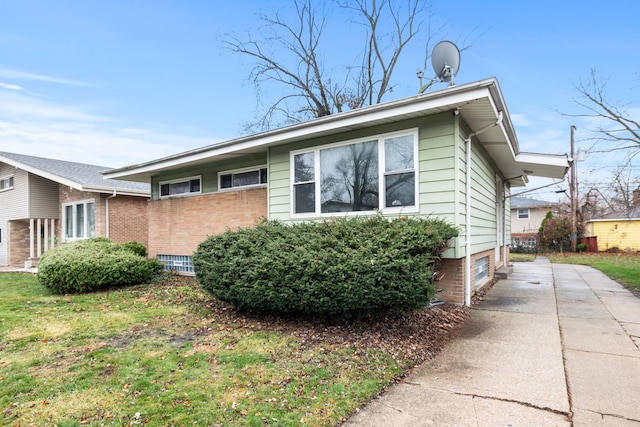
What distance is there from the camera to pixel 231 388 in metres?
3.40

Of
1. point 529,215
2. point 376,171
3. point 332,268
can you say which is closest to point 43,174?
point 376,171

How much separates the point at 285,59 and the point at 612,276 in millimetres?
17813

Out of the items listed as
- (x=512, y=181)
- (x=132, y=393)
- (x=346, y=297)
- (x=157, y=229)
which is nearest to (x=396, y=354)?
(x=346, y=297)

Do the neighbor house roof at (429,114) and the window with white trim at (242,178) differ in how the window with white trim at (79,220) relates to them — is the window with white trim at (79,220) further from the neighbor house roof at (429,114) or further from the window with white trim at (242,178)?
the window with white trim at (242,178)

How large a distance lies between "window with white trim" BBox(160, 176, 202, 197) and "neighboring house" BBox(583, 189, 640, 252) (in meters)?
24.7

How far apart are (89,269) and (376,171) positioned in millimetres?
7031

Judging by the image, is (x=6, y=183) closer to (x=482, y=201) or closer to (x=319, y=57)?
(x=319, y=57)

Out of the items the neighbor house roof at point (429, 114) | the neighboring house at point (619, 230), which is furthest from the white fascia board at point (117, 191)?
the neighboring house at point (619, 230)

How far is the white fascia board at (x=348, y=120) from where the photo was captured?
17.8 ft

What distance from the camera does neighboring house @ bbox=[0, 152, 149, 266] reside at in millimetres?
14242

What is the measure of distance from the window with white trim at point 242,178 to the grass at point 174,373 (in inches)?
165

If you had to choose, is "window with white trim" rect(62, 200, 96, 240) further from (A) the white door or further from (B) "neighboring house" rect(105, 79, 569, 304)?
(B) "neighboring house" rect(105, 79, 569, 304)

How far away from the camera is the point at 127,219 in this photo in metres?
14.8

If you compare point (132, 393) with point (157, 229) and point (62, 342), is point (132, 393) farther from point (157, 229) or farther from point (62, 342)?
point (157, 229)
